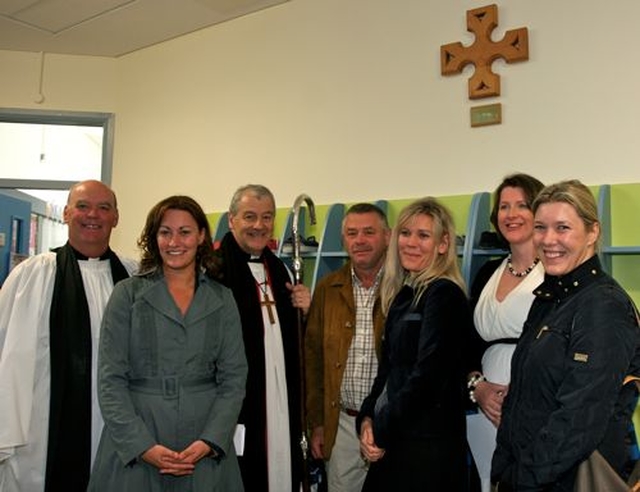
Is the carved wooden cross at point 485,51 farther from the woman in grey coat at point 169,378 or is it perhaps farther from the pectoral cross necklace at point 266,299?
the woman in grey coat at point 169,378

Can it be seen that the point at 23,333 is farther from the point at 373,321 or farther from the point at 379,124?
the point at 379,124

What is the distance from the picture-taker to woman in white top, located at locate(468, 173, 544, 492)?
2.06m

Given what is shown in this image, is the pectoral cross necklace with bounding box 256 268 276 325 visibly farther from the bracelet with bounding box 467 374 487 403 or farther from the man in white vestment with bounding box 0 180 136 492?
the bracelet with bounding box 467 374 487 403

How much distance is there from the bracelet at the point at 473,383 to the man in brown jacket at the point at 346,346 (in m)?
0.37

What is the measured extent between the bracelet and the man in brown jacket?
0.37 metres

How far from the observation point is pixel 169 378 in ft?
6.19

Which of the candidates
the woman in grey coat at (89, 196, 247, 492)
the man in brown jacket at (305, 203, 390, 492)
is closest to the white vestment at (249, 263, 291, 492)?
the man in brown jacket at (305, 203, 390, 492)

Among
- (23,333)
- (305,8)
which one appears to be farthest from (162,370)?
(305,8)

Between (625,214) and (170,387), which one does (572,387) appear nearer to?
(170,387)

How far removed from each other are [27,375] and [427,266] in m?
1.55

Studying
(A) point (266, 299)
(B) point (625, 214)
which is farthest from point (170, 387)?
(B) point (625, 214)

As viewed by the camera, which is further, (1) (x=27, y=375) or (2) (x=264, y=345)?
(2) (x=264, y=345)

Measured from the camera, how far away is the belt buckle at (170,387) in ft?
6.16

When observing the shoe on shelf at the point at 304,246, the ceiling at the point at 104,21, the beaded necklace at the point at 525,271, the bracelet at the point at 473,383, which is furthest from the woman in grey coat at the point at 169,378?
the ceiling at the point at 104,21
